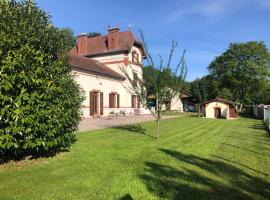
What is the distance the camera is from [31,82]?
23.7 ft

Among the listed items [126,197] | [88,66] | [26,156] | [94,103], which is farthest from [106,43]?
[126,197]

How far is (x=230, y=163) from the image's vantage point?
8141 mm

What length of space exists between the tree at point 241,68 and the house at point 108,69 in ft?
72.5

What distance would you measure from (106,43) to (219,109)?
54.7 feet

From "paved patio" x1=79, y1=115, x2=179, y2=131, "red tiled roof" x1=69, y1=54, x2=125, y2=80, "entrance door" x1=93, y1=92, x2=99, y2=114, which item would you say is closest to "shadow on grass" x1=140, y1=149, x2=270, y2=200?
"paved patio" x1=79, y1=115, x2=179, y2=131

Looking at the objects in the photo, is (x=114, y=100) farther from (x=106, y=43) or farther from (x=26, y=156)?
(x=26, y=156)

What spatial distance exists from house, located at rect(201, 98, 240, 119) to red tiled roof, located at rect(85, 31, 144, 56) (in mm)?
12210

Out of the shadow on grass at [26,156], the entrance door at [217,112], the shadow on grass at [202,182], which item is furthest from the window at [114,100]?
the shadow on grass at [202,182]

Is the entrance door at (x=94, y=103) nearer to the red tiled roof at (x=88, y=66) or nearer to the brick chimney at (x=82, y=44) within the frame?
the red tiled roof at (x=88, y=66)

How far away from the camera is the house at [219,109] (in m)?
35.8

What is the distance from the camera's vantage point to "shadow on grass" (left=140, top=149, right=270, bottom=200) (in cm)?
546

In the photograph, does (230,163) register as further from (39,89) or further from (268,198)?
(39,89)

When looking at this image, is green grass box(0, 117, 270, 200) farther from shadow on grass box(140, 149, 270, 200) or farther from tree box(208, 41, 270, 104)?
tree box(208, 41, 270, 104)

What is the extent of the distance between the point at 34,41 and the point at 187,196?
205 inches
